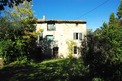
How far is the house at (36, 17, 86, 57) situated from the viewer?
4191 cm

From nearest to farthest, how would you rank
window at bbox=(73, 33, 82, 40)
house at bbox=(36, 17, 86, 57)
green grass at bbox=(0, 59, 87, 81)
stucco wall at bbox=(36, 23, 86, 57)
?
green grass at bbox=(0, 59, 87, 81), house at bbox=(36, 17, 86, 57), stucco wall at bbox=(36, 23, 86, 57), window at bbox=(73, 33, 82, 40)

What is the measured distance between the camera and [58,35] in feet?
139

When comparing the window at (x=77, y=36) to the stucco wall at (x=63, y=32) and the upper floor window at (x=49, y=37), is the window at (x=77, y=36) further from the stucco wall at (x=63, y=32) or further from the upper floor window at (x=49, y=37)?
the upper floor window at (x=49, y=37)

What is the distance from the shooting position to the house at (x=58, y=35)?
4191 centimetres

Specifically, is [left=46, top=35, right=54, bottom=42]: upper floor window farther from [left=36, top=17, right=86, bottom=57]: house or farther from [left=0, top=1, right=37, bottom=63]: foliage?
[left=0, top=1, right=37, bottom=63]: foliage

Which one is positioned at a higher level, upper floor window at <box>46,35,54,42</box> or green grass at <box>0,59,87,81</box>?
upper floor window at <box>46,35,54,42</box>

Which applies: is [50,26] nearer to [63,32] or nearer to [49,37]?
[49,37]

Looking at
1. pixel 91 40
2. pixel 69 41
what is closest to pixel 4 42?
pixel 69 41

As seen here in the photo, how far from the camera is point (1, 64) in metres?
30.0

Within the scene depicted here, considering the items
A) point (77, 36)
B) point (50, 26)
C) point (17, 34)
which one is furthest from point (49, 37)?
point (17, 34)

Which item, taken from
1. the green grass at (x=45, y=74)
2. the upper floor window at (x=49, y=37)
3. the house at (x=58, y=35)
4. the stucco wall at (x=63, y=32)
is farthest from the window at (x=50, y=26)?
the green grass at (x=45, y=74)

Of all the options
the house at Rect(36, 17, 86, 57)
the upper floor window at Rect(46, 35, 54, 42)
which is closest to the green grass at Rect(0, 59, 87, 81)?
the house at Rect(36, 17, 86, 57)

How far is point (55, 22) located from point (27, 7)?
798 cm

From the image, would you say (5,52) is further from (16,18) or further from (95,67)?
(95,67)
